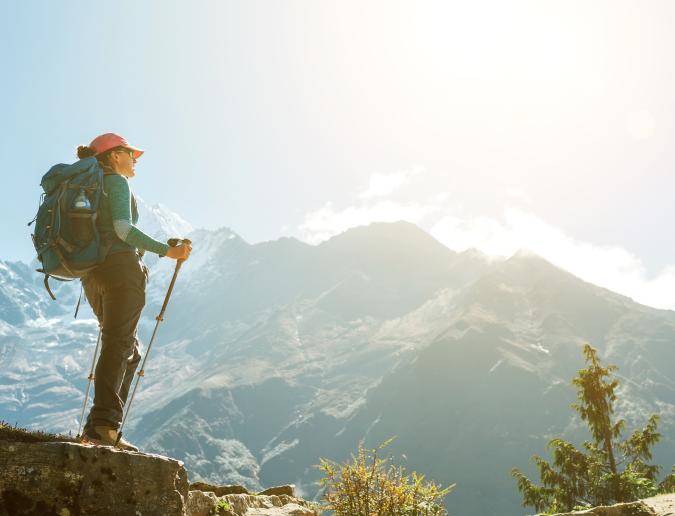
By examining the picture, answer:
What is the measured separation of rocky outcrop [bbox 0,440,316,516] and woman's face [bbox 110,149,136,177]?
10.3ft

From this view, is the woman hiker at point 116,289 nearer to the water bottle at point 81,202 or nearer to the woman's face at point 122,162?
the water bottle at point 81,202

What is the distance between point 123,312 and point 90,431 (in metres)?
1.18

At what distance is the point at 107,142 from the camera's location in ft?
20.6

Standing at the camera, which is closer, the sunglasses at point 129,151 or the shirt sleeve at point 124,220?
the shirt sleeve at point 124,220

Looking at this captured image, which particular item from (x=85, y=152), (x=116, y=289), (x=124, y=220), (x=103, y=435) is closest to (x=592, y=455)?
(x=103, y=435)

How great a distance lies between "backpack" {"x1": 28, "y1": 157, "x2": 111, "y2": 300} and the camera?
5.41 metres

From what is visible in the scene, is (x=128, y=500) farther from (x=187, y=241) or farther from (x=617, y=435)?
(x=617, y=435)

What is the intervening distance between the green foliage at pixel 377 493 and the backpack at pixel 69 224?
12.4 ft

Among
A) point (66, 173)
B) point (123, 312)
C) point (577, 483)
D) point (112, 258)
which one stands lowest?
point (577, 483)

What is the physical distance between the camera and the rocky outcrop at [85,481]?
4102 mm

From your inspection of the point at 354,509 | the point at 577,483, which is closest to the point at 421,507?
the point at 354,509

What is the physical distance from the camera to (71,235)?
17.9 ft

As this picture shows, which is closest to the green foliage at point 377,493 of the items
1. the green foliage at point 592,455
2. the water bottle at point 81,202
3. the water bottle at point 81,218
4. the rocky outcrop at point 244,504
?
the rocky outcrop at point 244,504

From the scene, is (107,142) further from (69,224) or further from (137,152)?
(69,224)
